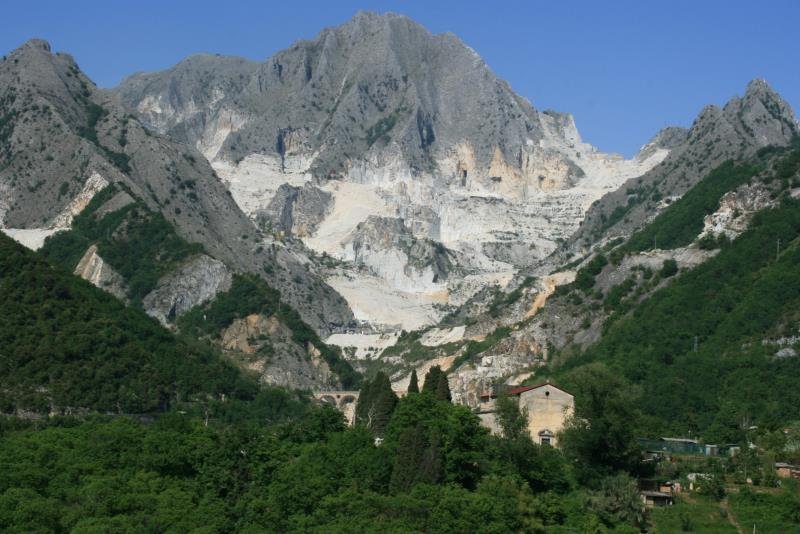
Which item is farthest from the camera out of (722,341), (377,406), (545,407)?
(722,341)

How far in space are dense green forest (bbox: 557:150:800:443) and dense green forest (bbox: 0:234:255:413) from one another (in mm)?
36534

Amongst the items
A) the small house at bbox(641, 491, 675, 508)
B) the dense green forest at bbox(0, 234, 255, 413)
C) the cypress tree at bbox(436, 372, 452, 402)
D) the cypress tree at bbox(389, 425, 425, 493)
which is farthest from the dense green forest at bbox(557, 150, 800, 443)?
the dense green forest at bbox(0, 234, 255, 413)

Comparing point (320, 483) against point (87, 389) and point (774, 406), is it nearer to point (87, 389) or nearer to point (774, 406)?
point (774, 406)

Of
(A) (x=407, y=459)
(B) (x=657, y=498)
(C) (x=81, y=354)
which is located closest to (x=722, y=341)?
(B) (x=657, y=498)

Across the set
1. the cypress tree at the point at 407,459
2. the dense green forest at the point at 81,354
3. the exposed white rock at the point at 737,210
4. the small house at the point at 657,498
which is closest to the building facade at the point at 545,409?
the small house at the point at 657,498

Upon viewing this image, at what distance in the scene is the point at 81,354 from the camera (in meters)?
151

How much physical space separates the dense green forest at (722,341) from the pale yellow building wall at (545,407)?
561 cm

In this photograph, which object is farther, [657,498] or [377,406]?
[377,406]

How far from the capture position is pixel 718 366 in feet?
444

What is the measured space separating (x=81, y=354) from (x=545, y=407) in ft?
166

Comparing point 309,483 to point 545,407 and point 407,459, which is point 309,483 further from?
point 545,407

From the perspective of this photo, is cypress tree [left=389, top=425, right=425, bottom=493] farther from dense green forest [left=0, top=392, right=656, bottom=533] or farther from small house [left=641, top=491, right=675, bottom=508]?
small house [left=641, top=491, right=675, bottom=508]

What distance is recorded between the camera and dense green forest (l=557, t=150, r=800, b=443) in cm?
12575

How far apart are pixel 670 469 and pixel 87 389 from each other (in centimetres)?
5708
